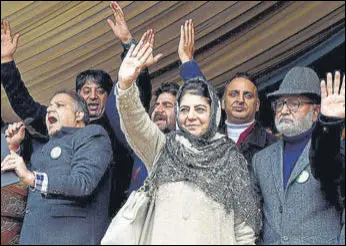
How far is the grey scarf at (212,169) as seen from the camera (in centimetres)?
426

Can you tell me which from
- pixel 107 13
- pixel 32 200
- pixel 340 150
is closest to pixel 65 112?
pixel 32 200

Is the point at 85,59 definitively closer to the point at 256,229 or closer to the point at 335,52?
the point at 335,52

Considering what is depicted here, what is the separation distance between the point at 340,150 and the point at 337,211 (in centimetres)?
26

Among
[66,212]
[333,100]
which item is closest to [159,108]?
[66,212]

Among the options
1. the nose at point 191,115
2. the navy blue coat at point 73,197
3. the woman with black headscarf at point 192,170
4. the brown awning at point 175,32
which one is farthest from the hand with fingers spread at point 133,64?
the brown awning at point 175,32

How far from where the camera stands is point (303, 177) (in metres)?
4.41

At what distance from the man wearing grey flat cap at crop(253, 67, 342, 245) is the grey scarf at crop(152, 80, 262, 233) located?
0.33 ft

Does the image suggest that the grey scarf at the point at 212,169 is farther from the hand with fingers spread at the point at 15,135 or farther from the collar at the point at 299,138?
the hand with fingers spread at the point at 15,135

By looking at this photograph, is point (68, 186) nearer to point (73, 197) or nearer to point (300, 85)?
point (73, 197)

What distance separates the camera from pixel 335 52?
6285 millimetres

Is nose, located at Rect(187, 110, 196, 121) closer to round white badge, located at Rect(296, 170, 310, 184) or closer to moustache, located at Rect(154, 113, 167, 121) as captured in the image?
round white badge, located at Rect(296, 170, 310, 184)

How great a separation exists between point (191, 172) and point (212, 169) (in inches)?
3.7

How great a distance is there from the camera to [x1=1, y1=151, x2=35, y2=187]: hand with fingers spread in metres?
4.28

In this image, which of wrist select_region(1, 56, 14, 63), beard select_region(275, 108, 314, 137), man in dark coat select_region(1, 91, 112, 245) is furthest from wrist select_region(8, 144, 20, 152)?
beard select_region(275, 108, 314, 137)
